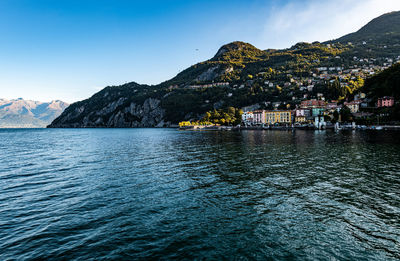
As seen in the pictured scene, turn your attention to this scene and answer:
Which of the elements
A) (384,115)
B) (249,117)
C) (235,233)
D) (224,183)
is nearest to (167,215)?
(235,233)

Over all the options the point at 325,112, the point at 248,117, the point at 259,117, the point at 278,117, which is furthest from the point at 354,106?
the point at 248,117

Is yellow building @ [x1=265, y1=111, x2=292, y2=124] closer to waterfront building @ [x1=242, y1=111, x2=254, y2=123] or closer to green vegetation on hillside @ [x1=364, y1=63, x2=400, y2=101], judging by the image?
waterfront building @ [x1=242, y1=111, x2=254, y2=123]

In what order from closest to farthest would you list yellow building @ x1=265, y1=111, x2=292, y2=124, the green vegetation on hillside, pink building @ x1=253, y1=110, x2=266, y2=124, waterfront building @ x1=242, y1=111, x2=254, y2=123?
1. the green vegetation on hillside
2. yellow building @ x1=265, y1=111, x2=292, y2=124
3. pink building @ x1=253, y1=110, x2=266, y2=124
4. waterfront building @ x1=242, y1=111, x2=254, y2=123

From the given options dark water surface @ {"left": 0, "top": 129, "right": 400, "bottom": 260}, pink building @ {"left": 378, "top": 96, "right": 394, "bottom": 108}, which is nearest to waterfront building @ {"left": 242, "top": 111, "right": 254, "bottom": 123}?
pink building @ {"left": 378, "top": 96, "right": 394, "bottom": 108}

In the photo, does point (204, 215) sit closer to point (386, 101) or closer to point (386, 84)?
point (386, 101)

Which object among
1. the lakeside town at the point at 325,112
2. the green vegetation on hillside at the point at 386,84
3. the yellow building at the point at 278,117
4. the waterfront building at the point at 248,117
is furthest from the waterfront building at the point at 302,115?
the waterfront building at the point at 248,117

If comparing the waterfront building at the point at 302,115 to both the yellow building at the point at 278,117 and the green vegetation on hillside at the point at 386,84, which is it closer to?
the yellow building at the point at 278,117

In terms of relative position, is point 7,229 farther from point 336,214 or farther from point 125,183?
point 336,214

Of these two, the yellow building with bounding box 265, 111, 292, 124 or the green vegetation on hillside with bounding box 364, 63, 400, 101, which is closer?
the green vegetation on hillside with bounding box 364, 63, 400, 101

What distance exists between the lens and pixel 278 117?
6137 inches

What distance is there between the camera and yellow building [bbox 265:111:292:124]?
505 ft

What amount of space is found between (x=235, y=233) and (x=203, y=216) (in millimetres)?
2549

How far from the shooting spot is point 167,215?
1262cm

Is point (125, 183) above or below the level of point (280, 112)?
below
